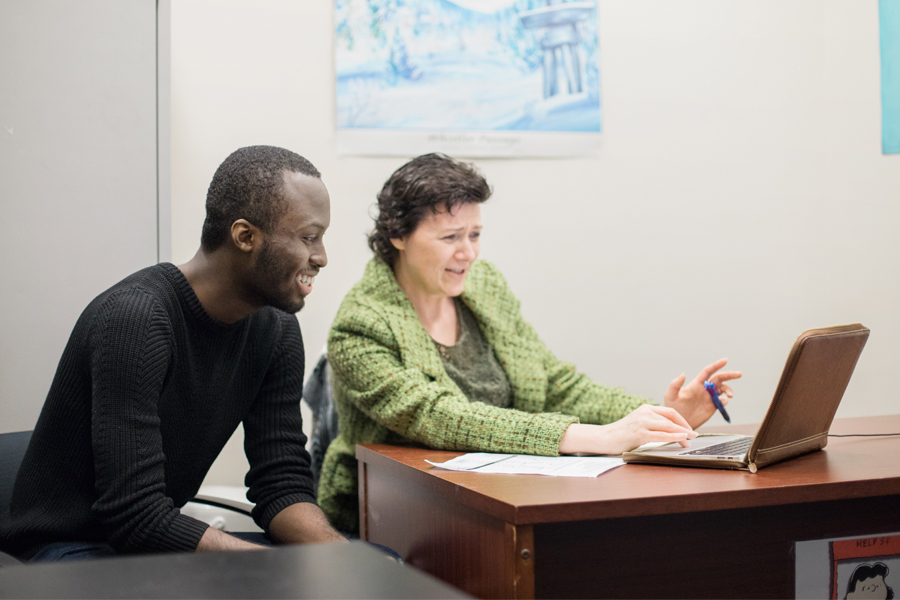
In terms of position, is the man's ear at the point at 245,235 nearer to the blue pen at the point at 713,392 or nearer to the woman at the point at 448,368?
the woman at the point at 448,368

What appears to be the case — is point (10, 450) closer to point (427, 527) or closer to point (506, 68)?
point (427, 527)

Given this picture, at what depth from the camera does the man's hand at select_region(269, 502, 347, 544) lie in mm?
1252

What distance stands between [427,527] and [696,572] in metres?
0.37

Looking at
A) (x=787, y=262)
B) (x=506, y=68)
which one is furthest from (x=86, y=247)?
(x=787, y=262)

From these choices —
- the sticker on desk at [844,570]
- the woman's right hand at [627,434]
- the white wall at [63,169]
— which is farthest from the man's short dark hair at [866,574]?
the white wall at [63,169]

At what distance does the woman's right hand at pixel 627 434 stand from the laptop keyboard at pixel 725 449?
5 centimetres

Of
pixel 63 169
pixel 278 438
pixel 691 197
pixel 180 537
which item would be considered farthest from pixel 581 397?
pixel 63 169

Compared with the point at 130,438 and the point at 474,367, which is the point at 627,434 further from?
the point at 130,438

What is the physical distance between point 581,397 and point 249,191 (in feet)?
2.80

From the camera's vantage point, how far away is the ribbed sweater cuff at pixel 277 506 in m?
1.30

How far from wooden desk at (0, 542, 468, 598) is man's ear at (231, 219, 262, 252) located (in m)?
0.80

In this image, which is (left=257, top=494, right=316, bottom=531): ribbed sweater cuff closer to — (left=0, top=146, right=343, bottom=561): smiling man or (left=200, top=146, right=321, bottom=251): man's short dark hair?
(left=0, top=146, right=343, bottom=561): smiling man

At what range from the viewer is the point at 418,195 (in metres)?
1.58

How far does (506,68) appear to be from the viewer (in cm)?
228
